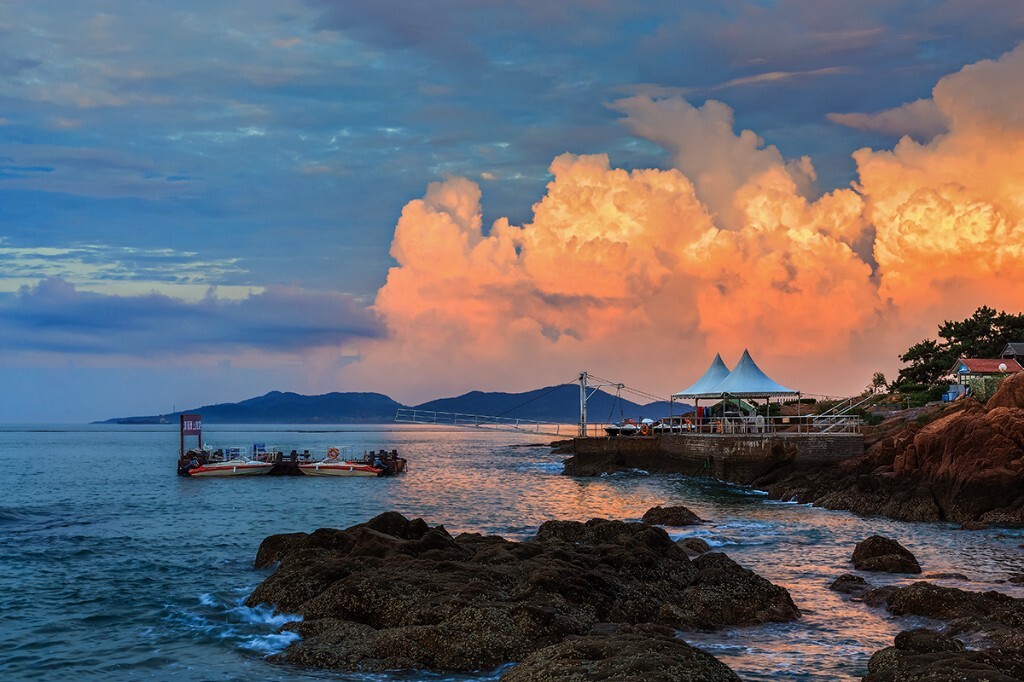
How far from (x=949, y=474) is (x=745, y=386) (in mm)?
23572

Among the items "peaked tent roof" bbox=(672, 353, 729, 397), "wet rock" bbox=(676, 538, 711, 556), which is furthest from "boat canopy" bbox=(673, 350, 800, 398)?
"wet rock" bbox=(676, 538, 711, 556)

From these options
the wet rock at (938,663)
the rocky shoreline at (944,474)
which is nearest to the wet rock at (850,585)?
the wet rock at (938,663)

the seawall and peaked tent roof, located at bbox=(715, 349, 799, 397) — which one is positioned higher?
peaked tent roof, located at bbox=(715, 349, 799, 397)

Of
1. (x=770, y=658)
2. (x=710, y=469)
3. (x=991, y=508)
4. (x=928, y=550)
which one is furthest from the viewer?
(x=710, y=469)

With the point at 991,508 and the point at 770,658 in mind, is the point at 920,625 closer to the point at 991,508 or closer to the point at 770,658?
the point at 770,658

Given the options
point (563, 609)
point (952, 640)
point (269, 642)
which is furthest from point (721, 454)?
point (269, 642)

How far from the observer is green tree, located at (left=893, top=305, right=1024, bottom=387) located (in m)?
84.1

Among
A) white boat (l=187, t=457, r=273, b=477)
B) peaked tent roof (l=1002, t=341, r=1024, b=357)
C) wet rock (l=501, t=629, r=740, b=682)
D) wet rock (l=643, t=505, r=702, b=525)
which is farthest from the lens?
peaked tent roof (l=1002, t=341, r=1024, b=357)

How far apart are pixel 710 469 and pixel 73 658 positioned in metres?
47.8

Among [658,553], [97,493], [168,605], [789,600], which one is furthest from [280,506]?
[789,600]

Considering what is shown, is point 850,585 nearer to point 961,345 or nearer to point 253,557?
point 253,557

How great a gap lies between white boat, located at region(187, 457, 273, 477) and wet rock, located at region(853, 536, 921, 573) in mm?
57136

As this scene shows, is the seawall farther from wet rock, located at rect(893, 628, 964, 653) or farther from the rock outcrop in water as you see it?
wet rock, located at rect(893, 628, 964, 653)

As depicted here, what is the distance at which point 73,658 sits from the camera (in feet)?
58.2
